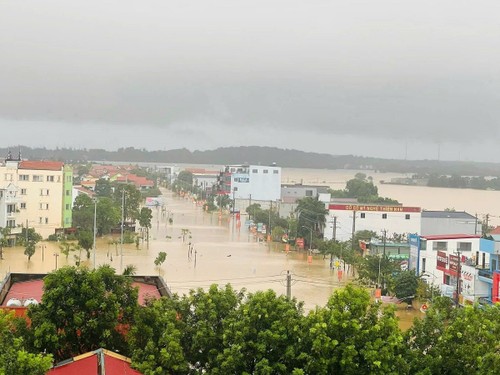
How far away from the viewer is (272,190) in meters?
43.6

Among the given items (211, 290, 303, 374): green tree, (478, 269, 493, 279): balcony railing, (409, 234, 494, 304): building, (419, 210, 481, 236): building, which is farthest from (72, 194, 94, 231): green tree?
(211, 290, 303, 374): green tree

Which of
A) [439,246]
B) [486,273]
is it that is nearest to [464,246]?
[439,246]

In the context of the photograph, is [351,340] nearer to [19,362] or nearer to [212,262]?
[19,362]

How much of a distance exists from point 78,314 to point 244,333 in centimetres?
140

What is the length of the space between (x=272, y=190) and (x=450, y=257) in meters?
28.1

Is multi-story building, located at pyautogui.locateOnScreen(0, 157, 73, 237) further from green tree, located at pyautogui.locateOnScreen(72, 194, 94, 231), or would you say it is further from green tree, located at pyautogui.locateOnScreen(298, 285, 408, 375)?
green tree, located at pyautogui.locateOnScreen(298, 285, 408, 375)

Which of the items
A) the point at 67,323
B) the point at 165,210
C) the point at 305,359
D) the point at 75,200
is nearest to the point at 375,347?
the point at 305,359

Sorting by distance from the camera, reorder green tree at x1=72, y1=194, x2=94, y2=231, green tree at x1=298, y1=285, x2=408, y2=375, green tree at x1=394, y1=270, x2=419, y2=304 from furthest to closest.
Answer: green tree at x1=72, y1=194, x2=94, y2=231 → green tree at x1=394, y1=270, x2=419, y2=304 → green tree at x1=298, y1=285, x2=408, y2=375

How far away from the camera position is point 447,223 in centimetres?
2477

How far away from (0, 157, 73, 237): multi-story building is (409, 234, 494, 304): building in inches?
474

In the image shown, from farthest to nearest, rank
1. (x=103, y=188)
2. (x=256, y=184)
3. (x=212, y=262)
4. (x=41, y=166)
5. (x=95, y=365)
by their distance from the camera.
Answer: (x=256, y=184), (x=103, y=188), (x=41, y=166), (x=212, y=262), (x=95, y=365)

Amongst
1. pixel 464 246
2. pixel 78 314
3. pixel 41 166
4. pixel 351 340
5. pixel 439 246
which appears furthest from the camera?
pixel 41 166

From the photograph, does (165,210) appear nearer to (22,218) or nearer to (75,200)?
(75,200)

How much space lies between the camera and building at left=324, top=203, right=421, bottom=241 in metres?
24.8
